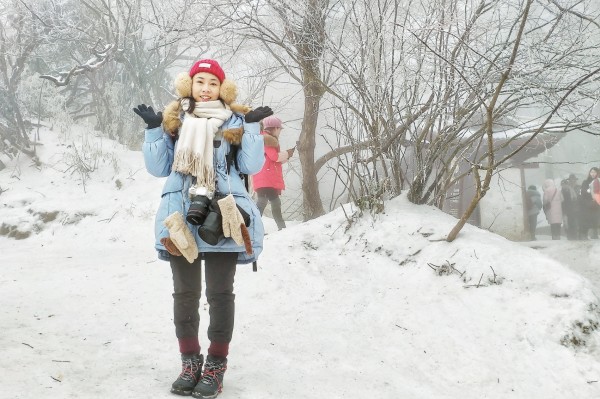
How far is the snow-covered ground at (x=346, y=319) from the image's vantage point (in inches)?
95.2

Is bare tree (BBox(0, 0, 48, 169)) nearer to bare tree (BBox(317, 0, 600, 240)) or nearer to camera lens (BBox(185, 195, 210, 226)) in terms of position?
bare tree (BBox(317, 0, 600, 240))

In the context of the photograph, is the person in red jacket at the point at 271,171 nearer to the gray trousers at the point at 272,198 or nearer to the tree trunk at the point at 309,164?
the gray trousers at the point at 272,198

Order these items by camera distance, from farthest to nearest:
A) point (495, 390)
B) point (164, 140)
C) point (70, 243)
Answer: point (70, 243)
point (495, 390)
point (164, 140)

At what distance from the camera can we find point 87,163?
801 cm

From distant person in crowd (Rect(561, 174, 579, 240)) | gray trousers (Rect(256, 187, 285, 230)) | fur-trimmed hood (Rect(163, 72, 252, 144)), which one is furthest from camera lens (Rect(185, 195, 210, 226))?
distant person in crowd (Rect(561, 174, 579, 240))

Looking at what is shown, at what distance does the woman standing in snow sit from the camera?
2.07 m

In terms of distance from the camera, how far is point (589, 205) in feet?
34.6

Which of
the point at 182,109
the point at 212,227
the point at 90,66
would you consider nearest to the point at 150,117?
the point at 182,109

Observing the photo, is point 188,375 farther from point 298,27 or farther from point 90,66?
point 90,66

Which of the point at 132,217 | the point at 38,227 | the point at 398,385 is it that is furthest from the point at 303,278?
the point at 38,227

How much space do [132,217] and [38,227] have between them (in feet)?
4.31

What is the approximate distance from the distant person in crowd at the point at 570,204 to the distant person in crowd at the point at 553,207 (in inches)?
8.0

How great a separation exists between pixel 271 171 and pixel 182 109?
11.3 ft

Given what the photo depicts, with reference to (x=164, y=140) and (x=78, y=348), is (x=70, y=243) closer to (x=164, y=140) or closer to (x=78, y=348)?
(x=78, y=348)
